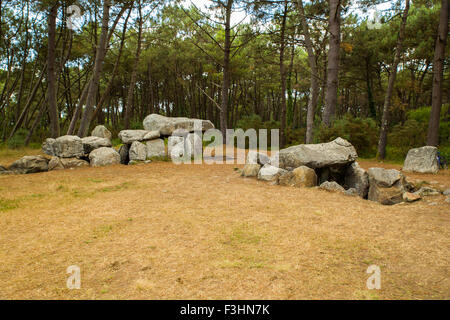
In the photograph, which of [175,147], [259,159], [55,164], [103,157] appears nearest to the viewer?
[259,159]

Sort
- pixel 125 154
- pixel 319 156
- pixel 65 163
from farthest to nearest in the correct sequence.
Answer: pixel 125 154 < pixel 65 163 < pixel 319 156

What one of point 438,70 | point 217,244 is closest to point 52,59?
point 217,244

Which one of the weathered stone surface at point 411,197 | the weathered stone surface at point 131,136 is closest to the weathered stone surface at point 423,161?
the weathered stone surface at point 411,197

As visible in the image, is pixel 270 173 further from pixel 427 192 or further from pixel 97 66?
pixel 97 66

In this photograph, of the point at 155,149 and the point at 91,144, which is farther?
the point at 155,149

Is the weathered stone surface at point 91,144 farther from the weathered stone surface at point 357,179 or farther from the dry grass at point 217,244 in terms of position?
the weathered stone surface at point 357,179

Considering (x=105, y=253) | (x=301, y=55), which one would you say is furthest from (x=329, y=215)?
(x=301, y=55)

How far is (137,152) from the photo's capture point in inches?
338

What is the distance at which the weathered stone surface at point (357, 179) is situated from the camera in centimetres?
539

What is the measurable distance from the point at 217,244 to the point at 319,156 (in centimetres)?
387

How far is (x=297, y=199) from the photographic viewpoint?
15.2ft

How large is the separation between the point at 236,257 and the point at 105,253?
128cm

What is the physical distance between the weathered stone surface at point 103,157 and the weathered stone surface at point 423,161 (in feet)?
27.5
